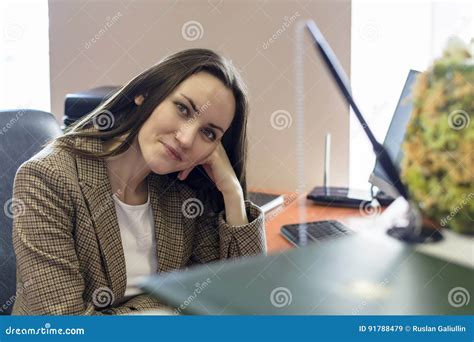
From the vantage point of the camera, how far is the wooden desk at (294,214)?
113cm

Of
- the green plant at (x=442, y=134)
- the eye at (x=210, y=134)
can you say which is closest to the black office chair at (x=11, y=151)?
the eye at (x=210, y=134)

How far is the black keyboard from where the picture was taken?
1.14 meters

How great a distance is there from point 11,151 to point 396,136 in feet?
2.56

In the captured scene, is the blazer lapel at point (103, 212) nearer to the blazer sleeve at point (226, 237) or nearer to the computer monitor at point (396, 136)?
the blazer sleeve at point (226, 237)

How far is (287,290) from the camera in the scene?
1.15 m

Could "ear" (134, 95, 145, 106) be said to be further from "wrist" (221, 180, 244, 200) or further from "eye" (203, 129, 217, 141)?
"wrist" (221, 180, 244, 200)

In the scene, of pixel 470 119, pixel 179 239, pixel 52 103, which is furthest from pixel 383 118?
pixel 52 103

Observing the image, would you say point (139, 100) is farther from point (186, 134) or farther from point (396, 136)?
point (396, 136)

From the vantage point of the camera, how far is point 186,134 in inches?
41.7

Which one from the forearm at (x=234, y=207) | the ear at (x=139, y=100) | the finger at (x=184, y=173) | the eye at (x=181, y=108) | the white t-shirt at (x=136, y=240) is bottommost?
the white t-shirt at (x=136, y=240)

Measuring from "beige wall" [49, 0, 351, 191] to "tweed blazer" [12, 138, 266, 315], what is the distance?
13 centimetres

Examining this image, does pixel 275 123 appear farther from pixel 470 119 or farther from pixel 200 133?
pixel 470 119

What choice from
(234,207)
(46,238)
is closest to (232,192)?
(234,207)

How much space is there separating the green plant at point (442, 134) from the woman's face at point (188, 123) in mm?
382
